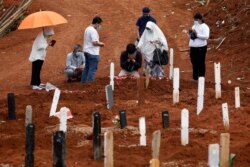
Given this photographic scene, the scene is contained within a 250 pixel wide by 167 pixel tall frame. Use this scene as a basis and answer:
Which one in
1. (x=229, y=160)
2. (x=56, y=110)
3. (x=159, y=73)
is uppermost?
(x=159, y=73)

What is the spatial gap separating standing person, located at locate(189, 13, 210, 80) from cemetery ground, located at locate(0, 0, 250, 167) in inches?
18.9

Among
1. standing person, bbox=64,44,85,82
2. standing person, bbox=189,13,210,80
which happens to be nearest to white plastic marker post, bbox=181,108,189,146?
standing person, bbox=189,13,210,80

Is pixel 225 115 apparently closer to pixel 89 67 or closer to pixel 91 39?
pixel 91 39

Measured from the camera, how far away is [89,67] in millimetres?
16125

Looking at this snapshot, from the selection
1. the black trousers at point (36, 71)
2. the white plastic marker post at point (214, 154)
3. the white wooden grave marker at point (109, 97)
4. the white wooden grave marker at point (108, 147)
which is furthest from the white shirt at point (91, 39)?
the white plastic marker post at point (214, 154)

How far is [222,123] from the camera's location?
11.7m

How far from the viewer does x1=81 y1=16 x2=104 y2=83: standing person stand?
15734 millimetres

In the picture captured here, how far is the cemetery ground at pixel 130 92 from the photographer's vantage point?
10086 millimetres

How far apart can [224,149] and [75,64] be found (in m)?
9.33

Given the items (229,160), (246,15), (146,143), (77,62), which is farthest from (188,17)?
(229,160)

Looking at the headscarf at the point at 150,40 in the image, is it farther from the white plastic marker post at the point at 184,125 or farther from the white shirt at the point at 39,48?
the white plastic marker post at the point at 184,125

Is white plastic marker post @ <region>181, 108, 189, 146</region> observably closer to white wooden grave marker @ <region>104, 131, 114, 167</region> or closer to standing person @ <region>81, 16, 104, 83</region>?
white wooden grave marker @ <region>104, 131, 114, 167</region>

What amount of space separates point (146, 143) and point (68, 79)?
7377mm

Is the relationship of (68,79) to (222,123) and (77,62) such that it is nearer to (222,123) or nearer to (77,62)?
(77,62)
